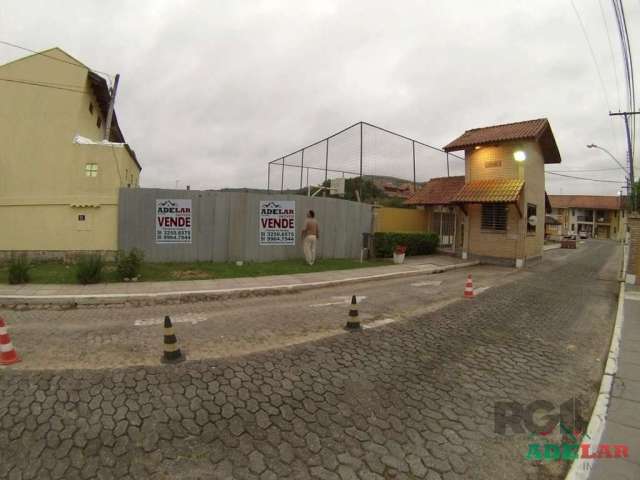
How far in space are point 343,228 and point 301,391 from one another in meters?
11.5

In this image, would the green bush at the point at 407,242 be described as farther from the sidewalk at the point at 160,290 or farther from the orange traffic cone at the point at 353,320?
the orange traffic cone at the point at 353,320

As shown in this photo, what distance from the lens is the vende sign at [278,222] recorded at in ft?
41.9

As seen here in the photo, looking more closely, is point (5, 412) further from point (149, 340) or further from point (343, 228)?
point (343, 228)

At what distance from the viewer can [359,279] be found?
10.8 metres

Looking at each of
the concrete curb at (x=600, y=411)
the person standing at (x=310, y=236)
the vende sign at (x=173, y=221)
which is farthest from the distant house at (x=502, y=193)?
the vende sign at (x=173, y=221)

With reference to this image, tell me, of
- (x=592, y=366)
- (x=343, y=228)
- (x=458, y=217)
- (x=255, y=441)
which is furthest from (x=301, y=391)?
(x=458, y=217)

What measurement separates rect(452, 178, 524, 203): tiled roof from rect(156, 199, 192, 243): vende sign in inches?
505

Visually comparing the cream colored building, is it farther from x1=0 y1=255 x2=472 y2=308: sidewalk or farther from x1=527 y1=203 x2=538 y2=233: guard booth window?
x1=527 y1=203 x2=538 y2=233: guard booth window

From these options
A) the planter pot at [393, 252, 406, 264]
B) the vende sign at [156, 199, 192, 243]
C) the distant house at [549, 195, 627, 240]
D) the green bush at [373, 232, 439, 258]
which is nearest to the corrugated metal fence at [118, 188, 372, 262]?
the vende sign at [156, 199, 192, 243]

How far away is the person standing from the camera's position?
487 inches

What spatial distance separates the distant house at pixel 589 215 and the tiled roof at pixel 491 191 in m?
65.7

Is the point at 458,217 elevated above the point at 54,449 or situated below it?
above

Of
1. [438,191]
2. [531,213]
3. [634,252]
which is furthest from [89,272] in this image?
[531,213]

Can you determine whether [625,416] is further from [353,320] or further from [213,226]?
[213,226]
